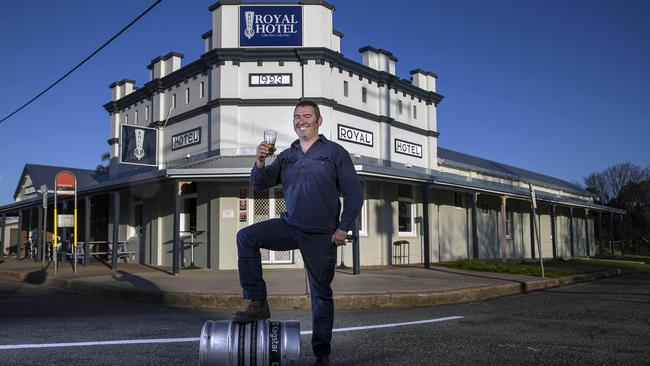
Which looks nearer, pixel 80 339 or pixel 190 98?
pixel 80 339

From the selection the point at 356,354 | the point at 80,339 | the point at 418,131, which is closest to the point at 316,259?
the point at 356,354

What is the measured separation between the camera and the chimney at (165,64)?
1845 cm

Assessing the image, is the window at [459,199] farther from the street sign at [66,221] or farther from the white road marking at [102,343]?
the white road marking at [102,343]

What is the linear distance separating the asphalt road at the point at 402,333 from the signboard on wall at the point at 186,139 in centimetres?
851

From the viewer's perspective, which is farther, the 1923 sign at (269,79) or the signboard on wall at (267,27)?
the signboard on wall at (267,27)

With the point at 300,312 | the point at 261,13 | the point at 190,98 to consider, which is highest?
the point at 261,13

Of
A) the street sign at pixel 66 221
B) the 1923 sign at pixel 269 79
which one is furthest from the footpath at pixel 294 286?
the 1923 sign at pixel 269 79

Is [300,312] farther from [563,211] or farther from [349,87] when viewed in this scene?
[563,211]

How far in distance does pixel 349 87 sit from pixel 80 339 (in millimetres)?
12883

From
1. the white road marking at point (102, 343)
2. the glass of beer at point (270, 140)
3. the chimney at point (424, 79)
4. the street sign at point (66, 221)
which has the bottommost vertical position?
the white road marking at point (102, 343)

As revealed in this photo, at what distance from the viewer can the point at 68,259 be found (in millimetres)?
20656

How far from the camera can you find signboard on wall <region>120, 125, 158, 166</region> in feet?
58.1

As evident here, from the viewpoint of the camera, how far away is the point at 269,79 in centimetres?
1571

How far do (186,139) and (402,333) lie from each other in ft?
43.2
